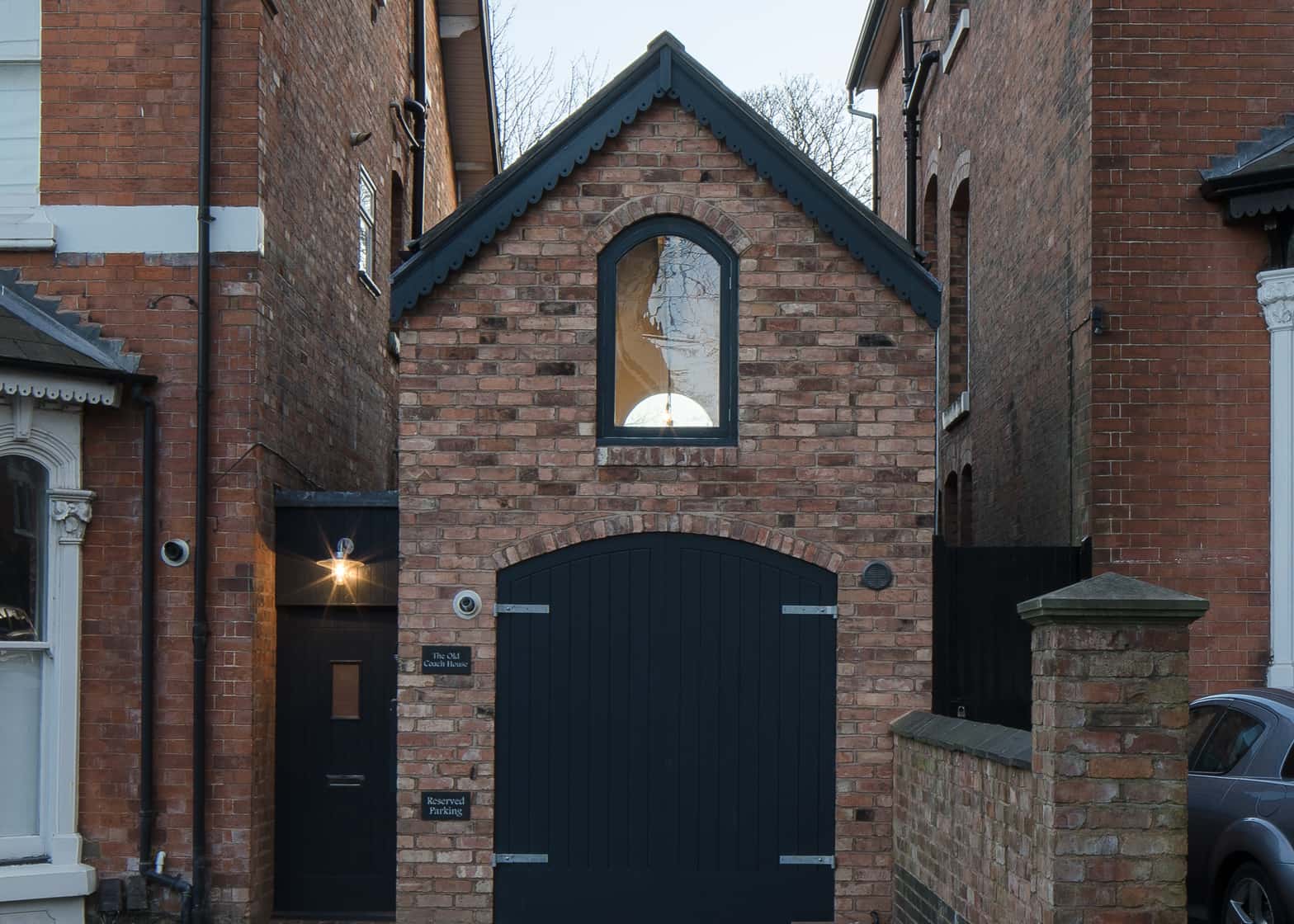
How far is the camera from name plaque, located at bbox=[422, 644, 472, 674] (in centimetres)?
961

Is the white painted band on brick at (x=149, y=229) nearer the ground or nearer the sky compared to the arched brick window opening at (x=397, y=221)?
nearer the ground

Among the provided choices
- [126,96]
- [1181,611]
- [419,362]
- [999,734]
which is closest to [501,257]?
[419,362]

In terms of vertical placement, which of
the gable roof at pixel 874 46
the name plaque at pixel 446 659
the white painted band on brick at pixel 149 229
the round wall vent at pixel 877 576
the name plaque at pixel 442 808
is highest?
the gable roof at pixel 874 46

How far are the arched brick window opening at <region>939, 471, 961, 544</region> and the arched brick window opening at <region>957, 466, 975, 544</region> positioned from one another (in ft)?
0.54

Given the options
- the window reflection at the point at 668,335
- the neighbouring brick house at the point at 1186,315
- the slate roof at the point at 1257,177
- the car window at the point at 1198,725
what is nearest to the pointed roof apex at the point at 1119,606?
the car window at the point at 1198,725

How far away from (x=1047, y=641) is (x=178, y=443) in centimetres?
598

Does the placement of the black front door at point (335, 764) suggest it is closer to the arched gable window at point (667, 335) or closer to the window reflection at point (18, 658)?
the window reflection at point (18, 658)

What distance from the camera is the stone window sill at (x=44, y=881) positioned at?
9281mm

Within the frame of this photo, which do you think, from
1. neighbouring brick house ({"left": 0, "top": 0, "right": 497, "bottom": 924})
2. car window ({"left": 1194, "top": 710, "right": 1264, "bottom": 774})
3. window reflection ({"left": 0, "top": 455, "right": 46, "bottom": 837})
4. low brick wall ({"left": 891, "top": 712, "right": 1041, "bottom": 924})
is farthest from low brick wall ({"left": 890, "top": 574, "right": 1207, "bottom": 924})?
window reflection ({"left": 0, "top": 455, "right": 46, "bottom": 837})

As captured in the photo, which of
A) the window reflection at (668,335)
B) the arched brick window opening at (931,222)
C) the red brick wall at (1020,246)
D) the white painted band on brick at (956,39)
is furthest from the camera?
the arched brick window opening at (931,222)

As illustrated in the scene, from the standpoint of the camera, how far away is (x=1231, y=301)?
410 inches

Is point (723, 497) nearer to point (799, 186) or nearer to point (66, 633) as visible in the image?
point (799, 186)

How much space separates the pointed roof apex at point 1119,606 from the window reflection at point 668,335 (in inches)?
157

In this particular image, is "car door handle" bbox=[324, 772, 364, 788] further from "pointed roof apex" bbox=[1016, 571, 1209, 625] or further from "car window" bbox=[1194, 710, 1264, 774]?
"pointed roof apex" bbox=[1016, 571, 1209, 625]
